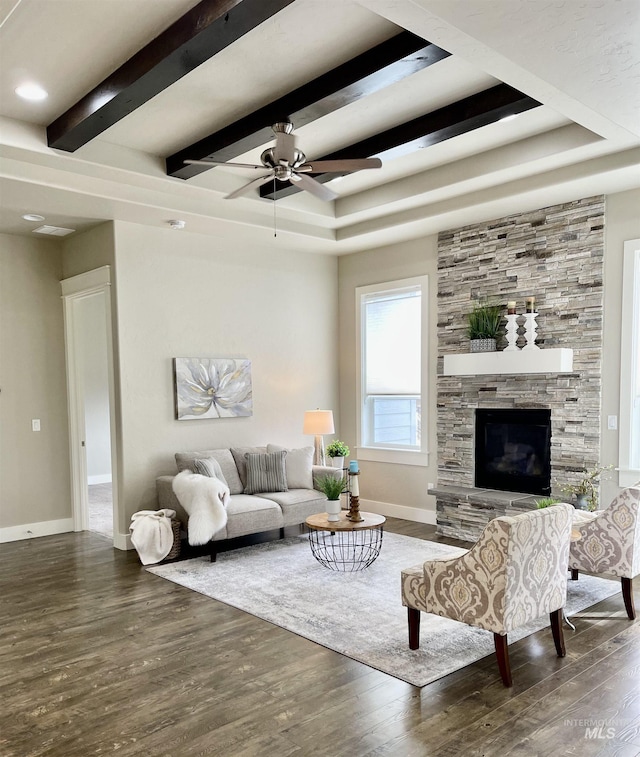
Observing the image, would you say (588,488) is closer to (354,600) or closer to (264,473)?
(354,600)

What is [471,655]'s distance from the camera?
327 cm

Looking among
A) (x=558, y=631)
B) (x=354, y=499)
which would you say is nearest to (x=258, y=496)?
(x=354, y=499)

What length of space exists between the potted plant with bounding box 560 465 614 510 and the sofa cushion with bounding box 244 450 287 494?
263 cm

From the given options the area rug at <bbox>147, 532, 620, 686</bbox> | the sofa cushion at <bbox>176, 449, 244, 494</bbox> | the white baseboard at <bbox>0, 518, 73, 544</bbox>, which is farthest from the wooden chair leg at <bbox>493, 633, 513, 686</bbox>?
the white baseboard at <bbox>0, 518, 73, 544</bbox>

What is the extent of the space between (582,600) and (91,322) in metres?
7.88

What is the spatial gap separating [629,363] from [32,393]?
18.4 feet

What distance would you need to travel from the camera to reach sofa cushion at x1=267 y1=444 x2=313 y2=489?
6.03 m

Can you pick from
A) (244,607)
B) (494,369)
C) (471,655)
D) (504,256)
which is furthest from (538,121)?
(244,607)

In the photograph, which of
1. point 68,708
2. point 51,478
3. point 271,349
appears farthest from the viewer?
point 271,349

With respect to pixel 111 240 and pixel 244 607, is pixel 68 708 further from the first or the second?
pixel 111 240

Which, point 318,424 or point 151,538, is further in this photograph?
point 318,424

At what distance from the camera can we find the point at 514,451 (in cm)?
573

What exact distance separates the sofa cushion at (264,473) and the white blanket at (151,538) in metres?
0.95

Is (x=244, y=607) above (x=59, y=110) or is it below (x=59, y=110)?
below
